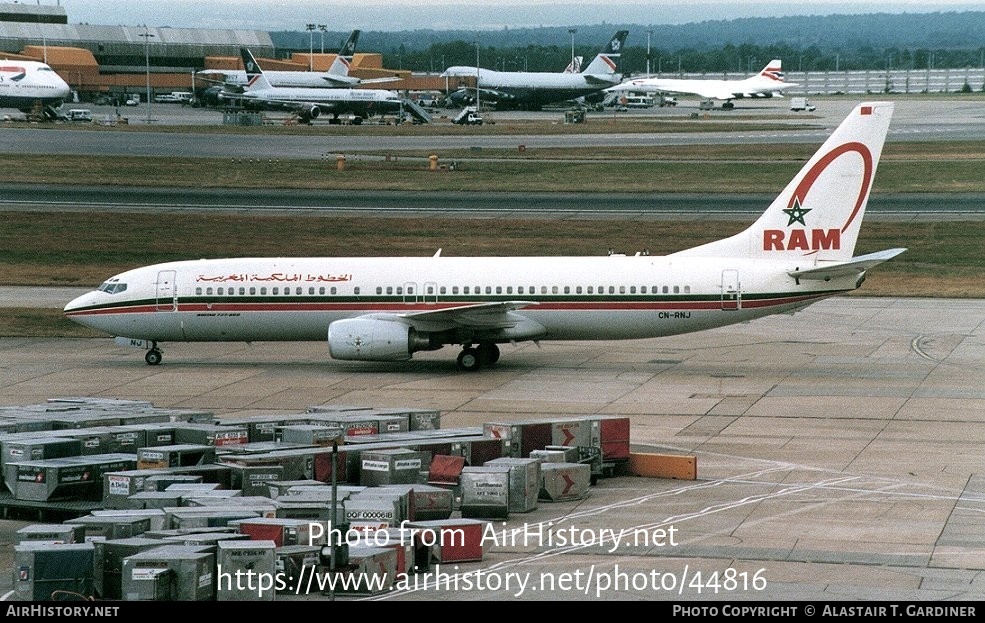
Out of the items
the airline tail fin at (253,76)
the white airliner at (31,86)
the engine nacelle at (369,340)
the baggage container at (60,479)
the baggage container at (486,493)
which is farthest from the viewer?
the airline tail fin at (253,76)

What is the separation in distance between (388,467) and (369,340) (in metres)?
17.6

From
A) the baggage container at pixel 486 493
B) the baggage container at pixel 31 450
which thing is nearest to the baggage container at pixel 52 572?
the baggage container at pixel 31 450

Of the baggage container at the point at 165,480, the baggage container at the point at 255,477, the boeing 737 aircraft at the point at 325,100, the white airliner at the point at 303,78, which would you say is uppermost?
the white airliner at the point at 303,78

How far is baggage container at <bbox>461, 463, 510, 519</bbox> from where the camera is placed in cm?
2991

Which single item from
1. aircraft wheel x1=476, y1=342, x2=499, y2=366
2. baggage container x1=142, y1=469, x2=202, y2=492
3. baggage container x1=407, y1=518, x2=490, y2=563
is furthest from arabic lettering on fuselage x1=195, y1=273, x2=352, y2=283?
baggage container x1=407, y1=518, x2=490, y2=563

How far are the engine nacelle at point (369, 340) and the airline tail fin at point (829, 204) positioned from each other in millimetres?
12370

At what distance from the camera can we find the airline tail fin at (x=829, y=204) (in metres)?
49.0

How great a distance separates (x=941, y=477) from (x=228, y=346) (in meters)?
32.1

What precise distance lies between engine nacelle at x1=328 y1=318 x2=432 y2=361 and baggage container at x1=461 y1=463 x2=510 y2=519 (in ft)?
Result: 61.0

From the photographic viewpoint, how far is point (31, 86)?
15388cm

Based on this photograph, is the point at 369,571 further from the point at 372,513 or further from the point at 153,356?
the point at 153,356

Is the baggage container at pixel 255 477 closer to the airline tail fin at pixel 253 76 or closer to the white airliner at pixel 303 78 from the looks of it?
the airline tail fin at pixel 253 76

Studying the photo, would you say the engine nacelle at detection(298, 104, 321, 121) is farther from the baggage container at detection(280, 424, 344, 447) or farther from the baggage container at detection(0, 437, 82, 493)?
the baggage container at detection(0, 437, 82, 493)

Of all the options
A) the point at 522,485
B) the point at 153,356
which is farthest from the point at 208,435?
the point at 153,356
